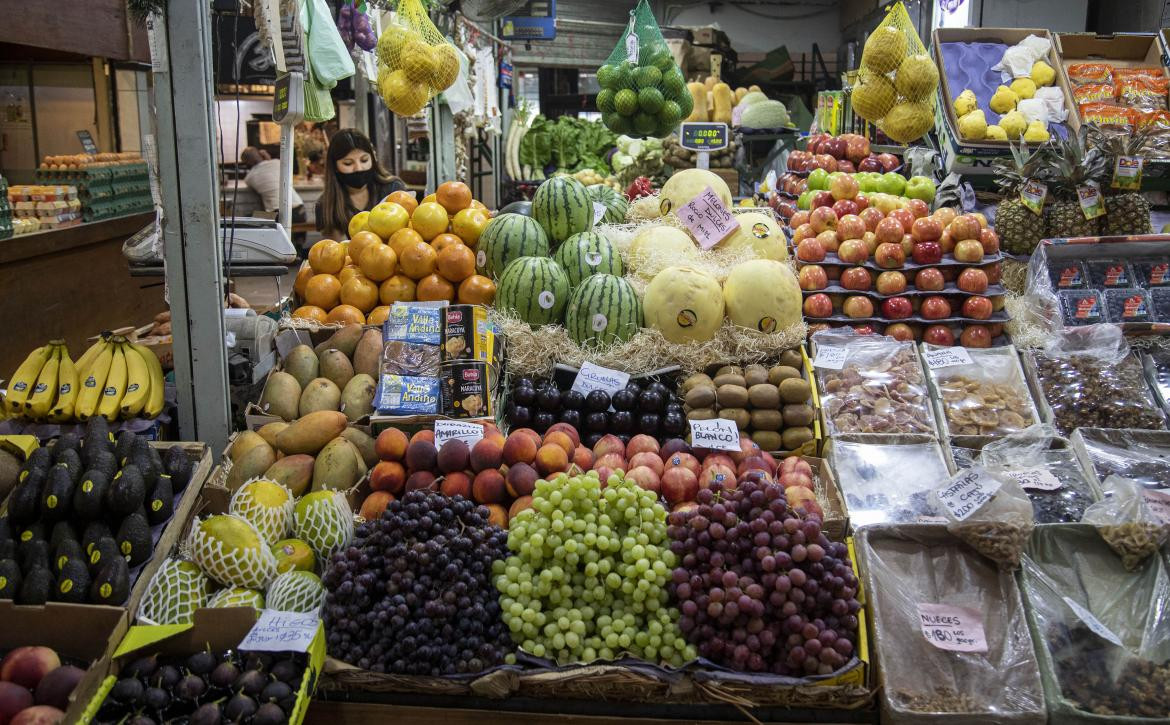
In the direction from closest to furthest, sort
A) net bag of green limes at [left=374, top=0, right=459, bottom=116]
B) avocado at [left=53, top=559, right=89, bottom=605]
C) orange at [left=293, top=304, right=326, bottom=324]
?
1. avocado at [left=53, top=559, right=89, bottom=605]
2. orange at [left=293, top=304, right=326, bottom=324]
3. net bag of green limes at [left=374, top=0, right=459, bottom=116]

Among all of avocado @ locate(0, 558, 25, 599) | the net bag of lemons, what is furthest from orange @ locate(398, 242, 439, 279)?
the net bag of lemons

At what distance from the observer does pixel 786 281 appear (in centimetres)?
336

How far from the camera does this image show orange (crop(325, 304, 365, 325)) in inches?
139

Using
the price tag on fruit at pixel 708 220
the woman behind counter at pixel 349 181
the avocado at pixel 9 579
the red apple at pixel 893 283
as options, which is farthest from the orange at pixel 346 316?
the woman behind counter at pixel 349 181

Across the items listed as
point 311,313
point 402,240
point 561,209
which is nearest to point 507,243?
point 561,209

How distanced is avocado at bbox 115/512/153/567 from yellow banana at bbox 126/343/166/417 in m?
0.80

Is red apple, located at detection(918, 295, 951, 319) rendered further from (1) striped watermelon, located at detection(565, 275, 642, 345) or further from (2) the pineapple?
(1) striped watermelon, located at detection(565, 275, 642, 345)

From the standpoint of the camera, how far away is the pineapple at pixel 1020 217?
4070mm

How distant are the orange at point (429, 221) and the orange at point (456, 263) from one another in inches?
6.4

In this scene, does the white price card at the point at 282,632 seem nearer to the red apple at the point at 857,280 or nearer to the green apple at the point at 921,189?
the red apple at the point at 857,280

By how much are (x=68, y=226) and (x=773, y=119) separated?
21.1 ft

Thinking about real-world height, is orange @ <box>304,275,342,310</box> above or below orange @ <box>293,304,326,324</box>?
above

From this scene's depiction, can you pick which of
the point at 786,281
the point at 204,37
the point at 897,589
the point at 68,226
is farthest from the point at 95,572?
the point at 68,226

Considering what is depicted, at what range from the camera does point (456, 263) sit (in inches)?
142
